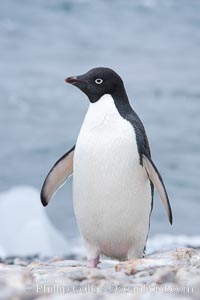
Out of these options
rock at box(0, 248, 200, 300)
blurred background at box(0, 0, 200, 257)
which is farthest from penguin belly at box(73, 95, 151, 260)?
blurred background at box(0, 0, 200, 257)

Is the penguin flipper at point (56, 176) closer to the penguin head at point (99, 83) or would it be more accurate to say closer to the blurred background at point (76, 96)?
the penguin head at point (99, 83)

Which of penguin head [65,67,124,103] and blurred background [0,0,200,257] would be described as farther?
blurred background [0,0,200,257]

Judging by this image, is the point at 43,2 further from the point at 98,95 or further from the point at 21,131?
the point at 98,95

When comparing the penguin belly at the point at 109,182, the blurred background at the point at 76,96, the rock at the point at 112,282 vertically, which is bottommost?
the rock at the point at 112,282

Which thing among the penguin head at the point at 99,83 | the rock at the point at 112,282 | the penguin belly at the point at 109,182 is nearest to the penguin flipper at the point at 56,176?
the penguin belly at the point at 109,182

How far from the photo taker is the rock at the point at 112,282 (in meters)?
3.64

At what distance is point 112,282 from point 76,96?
19434 millimetres

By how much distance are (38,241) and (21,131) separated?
8.00 meters

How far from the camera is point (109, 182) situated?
18.6 feet

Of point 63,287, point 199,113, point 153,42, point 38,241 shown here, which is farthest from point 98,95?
point 153,42

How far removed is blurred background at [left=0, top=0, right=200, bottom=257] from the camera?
13141 mm

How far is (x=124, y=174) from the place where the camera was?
568 centimetres

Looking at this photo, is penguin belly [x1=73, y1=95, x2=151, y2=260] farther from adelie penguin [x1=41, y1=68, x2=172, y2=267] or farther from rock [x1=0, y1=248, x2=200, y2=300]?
rock [x1=0, y1=248, x2=200, y2=300]

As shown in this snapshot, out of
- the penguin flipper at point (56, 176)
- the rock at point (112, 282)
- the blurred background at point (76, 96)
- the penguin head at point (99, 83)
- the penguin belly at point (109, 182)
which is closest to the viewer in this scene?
the rock at point (112, 282)
